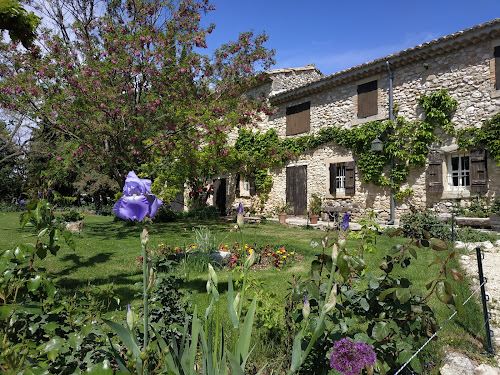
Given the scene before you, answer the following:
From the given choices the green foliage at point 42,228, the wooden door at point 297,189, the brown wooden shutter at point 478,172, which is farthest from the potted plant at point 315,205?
the green foliage at point 42,228

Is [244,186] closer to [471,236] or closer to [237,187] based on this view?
[237,187]

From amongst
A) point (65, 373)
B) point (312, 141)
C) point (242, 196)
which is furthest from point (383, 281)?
point (242, 196)

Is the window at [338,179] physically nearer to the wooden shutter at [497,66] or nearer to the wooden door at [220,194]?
the wooden shutter at [497,66]

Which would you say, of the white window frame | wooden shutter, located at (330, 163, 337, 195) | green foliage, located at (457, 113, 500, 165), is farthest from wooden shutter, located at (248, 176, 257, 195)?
green foliage, located at (457, 113, 500, 165)

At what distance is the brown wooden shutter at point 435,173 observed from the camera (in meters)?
9.63

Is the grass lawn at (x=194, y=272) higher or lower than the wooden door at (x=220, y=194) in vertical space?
lower

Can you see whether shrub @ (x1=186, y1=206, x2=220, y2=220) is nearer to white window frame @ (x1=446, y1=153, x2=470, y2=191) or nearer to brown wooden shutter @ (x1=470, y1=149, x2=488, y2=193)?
white window frame @ (x1=446, y1=153, x2=470, y2=191)

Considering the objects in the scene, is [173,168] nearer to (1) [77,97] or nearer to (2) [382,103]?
(1) [77,97]

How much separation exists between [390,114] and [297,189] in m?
4.73

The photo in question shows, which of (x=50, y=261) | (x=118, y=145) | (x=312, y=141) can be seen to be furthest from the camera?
(x=312, y=141)

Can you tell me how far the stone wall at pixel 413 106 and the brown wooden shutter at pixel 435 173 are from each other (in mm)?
242

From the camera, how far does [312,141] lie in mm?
12992

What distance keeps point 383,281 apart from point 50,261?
20.4ft

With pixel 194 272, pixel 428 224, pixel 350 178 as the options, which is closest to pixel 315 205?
pixel 350 178
